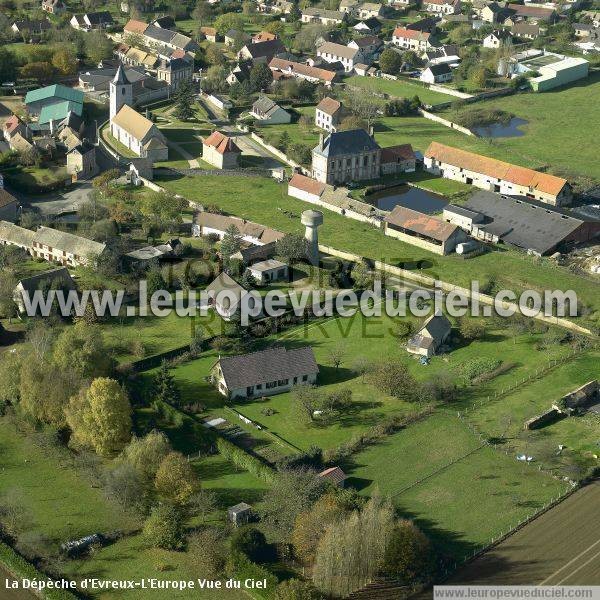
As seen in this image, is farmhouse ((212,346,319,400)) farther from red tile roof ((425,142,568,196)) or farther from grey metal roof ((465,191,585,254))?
red tile roof ((425,142,568,196))

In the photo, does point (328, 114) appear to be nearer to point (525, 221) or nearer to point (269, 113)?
point (269, 113)

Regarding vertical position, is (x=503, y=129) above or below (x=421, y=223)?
below

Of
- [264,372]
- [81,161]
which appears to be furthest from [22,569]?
[81,161]

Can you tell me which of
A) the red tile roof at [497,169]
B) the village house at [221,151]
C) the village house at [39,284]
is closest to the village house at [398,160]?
the red tile roof at [497,169]

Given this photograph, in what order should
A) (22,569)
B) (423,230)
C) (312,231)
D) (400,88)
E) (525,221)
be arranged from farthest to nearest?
(400,88) → (525,221) → (423,230) → (312,231) → (22,569)

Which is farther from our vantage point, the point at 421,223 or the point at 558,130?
the point at 558,130

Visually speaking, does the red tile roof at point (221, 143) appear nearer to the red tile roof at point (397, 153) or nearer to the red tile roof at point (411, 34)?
the red tile roof at point (397, 153)

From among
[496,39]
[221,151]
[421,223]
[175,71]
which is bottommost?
[221,151]
